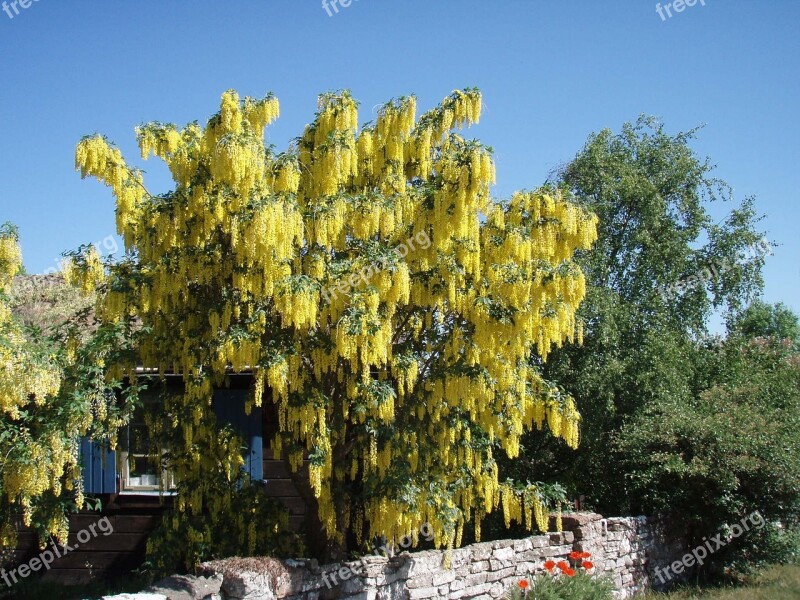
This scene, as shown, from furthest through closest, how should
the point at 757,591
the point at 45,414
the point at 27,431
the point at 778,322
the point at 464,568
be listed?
the point at 778,322, the point at 757,591, the point at 464,568, the point at 45,414, the point at 27,431

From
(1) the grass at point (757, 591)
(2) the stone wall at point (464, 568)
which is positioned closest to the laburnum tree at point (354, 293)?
(2) the stone wall at point (464, 568)

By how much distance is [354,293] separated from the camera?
7602 millimetres

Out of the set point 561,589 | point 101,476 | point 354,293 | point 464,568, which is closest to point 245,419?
point 101,476

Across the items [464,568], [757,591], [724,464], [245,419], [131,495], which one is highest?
[245,419]

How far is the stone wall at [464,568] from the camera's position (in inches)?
280

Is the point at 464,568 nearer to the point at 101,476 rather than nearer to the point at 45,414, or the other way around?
the point at 45,414

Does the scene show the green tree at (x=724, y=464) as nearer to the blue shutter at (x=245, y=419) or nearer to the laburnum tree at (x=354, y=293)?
the laburnum tree at (x=354, y=293)

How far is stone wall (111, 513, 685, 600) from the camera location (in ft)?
23.3

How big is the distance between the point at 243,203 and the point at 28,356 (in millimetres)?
2452

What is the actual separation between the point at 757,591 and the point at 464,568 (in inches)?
193

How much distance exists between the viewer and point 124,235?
329 inches

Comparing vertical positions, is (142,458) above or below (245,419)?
below

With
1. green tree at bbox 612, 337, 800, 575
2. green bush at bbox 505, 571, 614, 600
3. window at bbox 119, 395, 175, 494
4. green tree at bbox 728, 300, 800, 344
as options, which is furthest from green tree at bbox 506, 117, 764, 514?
green tree at bbox 728, 300, 800, 344

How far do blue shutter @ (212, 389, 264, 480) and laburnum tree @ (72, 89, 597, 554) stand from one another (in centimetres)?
111
